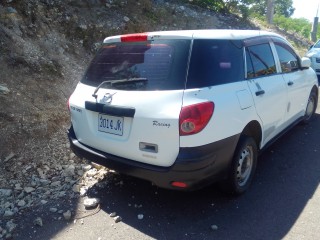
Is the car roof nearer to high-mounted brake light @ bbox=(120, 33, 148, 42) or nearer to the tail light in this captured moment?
high-mounted brake light @ bbox=(120, 33, 148, 42)

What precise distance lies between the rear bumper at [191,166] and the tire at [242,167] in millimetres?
170

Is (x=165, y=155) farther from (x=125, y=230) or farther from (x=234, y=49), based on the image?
(x=234, y=49)

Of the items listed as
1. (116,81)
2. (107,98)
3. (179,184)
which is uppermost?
(116,81)

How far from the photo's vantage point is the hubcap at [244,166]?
364cm

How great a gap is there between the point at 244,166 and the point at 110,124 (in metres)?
1.58

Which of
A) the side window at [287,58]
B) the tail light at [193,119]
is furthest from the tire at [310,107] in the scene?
the tail light at [193,119]

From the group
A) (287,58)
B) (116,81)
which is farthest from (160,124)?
(287,58)

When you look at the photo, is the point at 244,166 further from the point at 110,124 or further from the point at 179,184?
the point at 110,124

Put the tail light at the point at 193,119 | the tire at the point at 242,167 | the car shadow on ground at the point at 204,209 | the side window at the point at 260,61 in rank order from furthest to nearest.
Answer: the side window at the point at 260,61, the tire at the point at 242,167, the car shadow on ground at the point at 204,209, the tail light at the point at 193,119

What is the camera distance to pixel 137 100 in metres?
3.08

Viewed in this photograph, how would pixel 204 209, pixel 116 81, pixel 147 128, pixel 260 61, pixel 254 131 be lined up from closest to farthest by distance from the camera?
pixel 147 128 < pixel 116 81 < pixel 204 209 < pixel 254 131 < pixel 260 61

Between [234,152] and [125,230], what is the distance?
1318 mm

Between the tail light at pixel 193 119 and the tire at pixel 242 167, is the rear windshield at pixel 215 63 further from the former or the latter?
the tire at pixel 242 167

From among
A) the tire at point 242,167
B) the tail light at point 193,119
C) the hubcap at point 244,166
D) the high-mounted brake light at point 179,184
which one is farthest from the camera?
the hubcap at point 244,166
